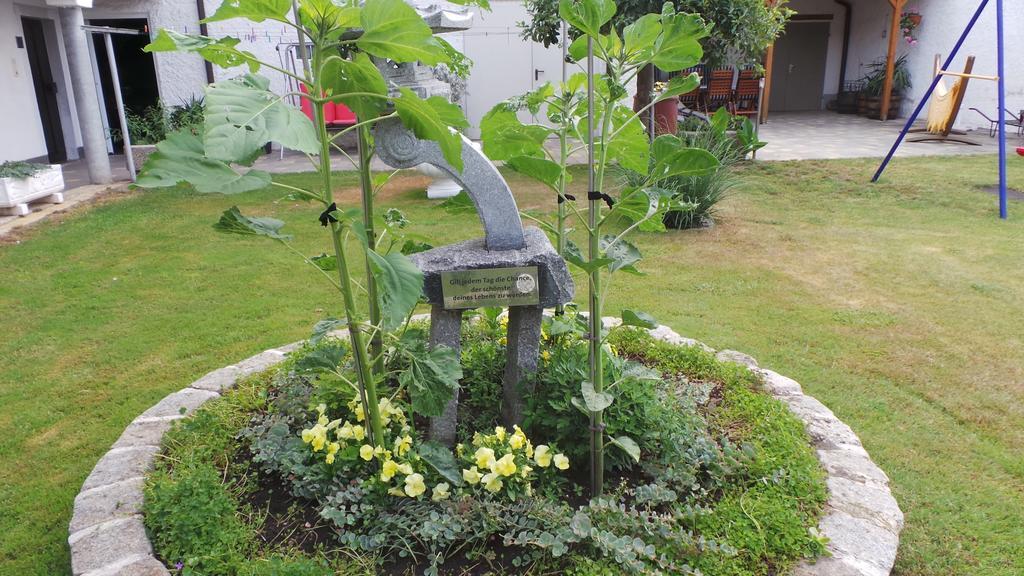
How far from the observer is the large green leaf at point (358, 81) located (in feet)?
5.89

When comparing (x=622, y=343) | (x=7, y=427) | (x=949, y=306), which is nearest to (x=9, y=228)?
(x=7, y=427)

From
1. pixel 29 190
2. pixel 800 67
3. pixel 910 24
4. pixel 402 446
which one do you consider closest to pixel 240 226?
pixel 402 446

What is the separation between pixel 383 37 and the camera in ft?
5.44

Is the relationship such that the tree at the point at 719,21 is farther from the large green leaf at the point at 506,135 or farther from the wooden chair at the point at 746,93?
the large green leaf at the point at 506,135

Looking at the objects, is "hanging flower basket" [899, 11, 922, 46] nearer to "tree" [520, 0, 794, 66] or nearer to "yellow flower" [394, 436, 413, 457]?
"tree" [520, 0, 794, 66]

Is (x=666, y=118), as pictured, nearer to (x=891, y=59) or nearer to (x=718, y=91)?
(x=718, y=91)

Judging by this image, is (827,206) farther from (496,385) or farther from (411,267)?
(411,267)

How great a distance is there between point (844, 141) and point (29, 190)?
1057 centimetres

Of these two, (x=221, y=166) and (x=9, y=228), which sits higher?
(x=221, y=166)

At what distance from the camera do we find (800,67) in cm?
1616

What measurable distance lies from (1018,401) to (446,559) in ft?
9.27

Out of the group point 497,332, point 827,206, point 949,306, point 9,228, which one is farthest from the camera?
point 827,206

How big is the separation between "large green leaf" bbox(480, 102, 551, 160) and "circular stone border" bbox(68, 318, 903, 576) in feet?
4.57

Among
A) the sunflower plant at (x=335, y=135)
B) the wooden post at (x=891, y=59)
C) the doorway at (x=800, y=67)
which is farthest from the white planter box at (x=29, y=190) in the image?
the doorway at (x=800, y=67)
